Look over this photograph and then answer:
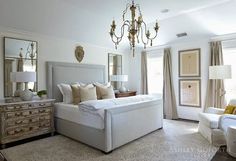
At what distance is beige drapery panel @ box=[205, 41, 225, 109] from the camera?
4645 millimetres

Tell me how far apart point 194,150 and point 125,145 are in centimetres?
131

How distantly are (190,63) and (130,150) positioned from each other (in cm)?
353

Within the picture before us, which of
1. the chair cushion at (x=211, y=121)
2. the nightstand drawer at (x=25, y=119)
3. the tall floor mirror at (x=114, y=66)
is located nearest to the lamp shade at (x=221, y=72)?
the chair cushion at (x=211, y=121)

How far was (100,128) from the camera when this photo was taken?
3057mm

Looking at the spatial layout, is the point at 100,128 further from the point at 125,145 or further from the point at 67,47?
the point at 67,47

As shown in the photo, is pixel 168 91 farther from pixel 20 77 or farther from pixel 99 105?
pixel 20 77

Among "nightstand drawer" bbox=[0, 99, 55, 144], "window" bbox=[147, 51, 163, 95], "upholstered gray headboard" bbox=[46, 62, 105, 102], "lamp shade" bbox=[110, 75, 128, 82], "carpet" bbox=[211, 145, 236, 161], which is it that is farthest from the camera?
"window" bbox=[147, 51, 163, 95]

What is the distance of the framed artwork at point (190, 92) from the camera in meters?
5.23

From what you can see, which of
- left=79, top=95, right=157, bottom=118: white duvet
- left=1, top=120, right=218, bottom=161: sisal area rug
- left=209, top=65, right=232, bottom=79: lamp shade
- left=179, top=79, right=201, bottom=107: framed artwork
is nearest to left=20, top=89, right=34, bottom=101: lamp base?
left=1, top=120, right=218, bottom=161: sisal area rug

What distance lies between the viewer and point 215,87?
4750 mm

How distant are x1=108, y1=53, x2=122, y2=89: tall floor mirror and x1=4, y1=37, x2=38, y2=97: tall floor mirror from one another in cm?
269

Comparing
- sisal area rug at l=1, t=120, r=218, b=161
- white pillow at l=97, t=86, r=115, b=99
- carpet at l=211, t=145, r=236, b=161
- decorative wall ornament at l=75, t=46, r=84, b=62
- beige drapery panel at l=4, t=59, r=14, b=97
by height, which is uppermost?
decorative wall ornament at l=75, t=46, r=84, b=62

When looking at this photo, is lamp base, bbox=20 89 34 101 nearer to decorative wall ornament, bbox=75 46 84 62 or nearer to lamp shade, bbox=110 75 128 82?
decorative wall ornament, bbox=75 46 84 62

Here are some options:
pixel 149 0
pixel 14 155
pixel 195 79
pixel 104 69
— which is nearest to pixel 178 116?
pixel 195 79
